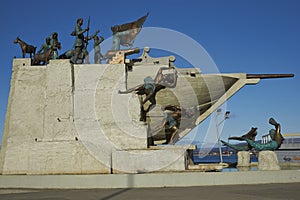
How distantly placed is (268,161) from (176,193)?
3.81m

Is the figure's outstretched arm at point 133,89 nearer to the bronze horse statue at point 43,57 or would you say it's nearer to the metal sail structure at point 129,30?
the metal sail structure at point 129,30

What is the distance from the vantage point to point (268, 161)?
34.1 ft

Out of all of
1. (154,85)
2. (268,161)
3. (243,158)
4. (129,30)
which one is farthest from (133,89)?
(243,158)

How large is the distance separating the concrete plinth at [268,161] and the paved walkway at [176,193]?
97 centimetres

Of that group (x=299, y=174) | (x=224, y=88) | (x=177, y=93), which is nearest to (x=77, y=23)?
(x=177, y=93)

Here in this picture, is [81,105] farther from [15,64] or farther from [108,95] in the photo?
[15,64]

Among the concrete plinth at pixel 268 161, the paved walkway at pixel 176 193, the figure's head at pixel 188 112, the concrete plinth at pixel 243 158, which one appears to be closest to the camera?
the paved walkway at pixel 176 193

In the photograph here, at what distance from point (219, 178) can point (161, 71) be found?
4888 mm

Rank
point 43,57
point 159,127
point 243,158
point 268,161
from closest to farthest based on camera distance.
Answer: point 268,161
point 159,127
point 43,57
point 243,158

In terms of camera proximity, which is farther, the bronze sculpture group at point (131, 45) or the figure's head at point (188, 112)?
the figure's head at point (188, 112)

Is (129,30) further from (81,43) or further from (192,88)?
(192,88)

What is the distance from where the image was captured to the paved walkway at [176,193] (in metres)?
7.49

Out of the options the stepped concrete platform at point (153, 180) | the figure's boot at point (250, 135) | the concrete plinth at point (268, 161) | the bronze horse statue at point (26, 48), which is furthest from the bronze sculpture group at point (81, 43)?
the concrete plinth at point (268, 161)

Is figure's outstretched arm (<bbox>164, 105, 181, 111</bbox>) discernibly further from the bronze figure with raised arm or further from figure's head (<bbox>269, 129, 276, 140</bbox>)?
figure's head (<bbox>269, 129, 276, 140</bbox>)
